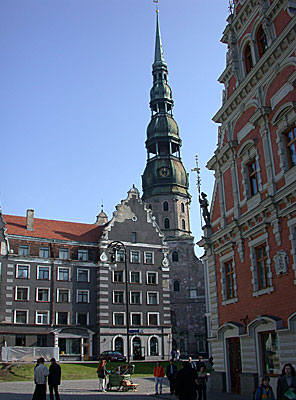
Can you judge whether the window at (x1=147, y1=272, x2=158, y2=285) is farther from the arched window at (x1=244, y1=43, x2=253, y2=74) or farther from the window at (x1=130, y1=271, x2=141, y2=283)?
the arched window at (x1=244, y1=43, x2=253, y2=74)

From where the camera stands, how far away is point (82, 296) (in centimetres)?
5334

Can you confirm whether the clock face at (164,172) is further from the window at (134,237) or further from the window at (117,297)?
the window at (117,297)

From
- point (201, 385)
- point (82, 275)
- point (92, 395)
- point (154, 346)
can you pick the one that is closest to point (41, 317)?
point (82, 275)

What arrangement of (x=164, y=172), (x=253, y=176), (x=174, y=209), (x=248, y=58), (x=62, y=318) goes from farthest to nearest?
(x=164, y=172), (x=174, y=209), (x=62, y=318), (x=248, y=58), (x=253, y=176)

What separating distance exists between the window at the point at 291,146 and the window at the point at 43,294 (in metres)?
37.9

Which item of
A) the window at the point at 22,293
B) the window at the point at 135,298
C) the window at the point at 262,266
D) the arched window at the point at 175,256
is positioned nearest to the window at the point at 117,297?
the window at the point at 135,298

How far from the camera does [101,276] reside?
54188mm

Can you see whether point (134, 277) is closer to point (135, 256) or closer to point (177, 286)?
point (135, 256)

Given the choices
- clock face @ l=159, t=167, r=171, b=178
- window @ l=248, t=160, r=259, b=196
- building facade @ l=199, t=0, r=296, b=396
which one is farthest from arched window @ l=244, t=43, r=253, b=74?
clock face @ l=159, t=167, r=171, b=178

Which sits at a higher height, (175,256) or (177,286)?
(175,256)

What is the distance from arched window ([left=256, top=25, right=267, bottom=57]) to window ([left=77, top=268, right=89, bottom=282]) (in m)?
37.0

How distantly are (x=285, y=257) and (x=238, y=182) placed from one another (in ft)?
19.6

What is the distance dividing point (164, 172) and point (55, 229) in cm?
2919

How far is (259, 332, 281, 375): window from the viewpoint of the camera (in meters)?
19.2
